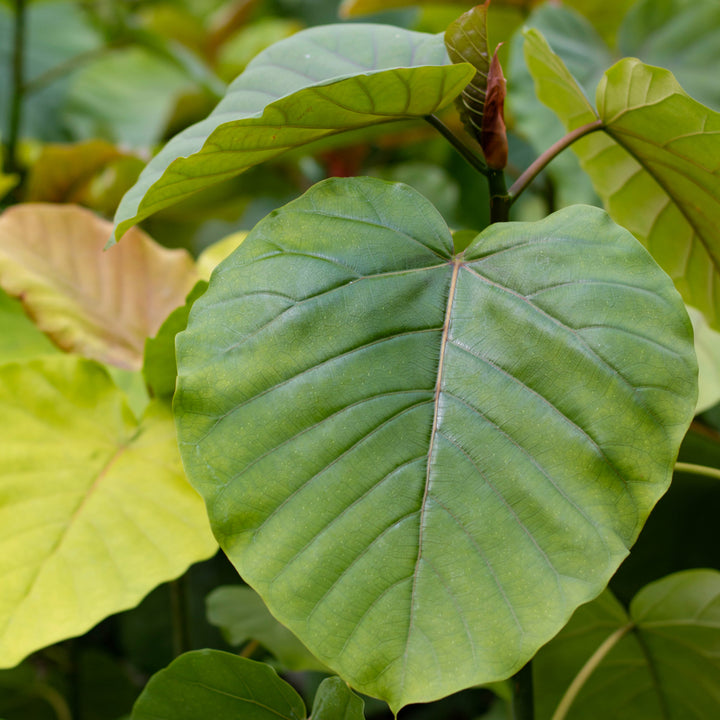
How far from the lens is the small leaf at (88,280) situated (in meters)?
0.74

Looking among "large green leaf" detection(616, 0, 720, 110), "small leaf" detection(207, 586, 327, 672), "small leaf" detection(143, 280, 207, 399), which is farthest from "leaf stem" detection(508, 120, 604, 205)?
"large green leaf" detection(616, 0, 720, 110)

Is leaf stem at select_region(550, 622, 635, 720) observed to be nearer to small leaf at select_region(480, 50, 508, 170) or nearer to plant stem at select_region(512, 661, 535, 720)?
plant stem at select_region(512, 661, 535, 720)

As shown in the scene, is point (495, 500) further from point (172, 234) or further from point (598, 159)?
point (172, 234)

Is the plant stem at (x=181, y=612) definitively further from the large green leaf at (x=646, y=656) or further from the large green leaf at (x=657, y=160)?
the large green leaf at (x=657, y=160)

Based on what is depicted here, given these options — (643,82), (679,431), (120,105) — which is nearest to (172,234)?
(120,105)

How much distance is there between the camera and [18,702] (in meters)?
0.92

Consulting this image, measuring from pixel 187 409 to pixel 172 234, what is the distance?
1161 millimetres

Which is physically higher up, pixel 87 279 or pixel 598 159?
pixel 598 159

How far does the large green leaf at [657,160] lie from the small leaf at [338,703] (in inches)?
17.7

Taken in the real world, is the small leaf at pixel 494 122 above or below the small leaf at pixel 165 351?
above

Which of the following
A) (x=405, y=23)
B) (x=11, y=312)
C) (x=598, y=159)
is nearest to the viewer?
(x=598, y=159)

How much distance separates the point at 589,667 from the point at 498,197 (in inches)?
16.3

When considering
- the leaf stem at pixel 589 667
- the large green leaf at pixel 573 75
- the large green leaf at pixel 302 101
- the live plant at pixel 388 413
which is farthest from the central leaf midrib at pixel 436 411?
the large green leaf at pixel 573 75

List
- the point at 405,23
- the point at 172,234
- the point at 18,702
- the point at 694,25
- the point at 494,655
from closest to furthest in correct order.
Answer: the point at 494,655 < the point at 18,702 < the point at 694,25 < the point at 172,234 < the point at 405,23
